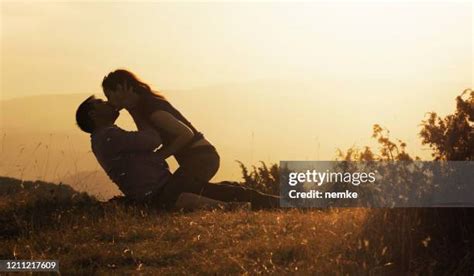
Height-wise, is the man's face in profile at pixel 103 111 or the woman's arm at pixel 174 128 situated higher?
the man's face in profile at pixel 103 111

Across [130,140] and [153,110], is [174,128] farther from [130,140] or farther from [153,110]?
[130,140]

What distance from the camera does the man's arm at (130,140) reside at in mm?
9406

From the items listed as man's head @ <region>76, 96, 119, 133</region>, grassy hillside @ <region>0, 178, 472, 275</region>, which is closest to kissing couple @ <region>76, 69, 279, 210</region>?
man's head @ <region>76, 96, 119, 133</region>

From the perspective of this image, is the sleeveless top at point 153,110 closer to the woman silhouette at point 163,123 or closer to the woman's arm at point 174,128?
the woman silhouette at point 163,123

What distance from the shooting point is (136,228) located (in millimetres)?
8023

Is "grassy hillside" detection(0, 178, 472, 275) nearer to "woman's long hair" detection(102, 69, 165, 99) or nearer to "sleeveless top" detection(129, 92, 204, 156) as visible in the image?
"sleeveless top" detection(129, 92, 204, 156)

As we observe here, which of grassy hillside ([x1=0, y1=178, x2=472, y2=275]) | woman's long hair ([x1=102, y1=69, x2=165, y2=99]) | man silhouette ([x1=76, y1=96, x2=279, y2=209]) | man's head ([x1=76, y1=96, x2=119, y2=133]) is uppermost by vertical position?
woman's long hair ([x1=102, y1=69, x2=165, y2=99])

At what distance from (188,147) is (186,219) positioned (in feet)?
4.30

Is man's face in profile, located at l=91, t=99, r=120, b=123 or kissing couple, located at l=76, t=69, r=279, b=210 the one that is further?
man's face in profile, located at l=91, t=99, r=120, b=123

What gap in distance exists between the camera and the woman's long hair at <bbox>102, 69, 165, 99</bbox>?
381 inches

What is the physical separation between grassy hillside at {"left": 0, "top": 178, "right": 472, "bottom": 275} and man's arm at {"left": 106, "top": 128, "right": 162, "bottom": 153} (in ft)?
2.19

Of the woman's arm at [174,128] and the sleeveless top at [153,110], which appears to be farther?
the sleeveless top at [153,110]

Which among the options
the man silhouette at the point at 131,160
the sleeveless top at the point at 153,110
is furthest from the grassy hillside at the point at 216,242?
the sleeveless top at the point at 153,110

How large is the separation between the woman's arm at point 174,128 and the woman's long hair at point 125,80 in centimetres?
35
